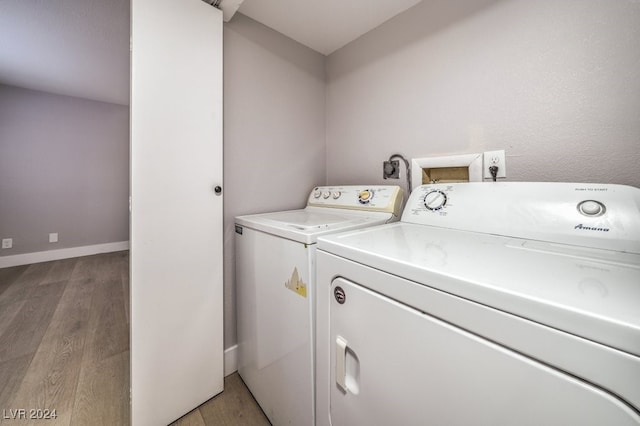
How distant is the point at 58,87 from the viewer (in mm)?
3221

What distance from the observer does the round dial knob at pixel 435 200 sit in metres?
1.07

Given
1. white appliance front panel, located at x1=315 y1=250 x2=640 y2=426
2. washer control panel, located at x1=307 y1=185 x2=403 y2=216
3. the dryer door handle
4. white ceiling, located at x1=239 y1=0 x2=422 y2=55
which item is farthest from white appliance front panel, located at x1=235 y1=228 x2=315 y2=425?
white ceiling, located at x1=239 y1=0 x2=422 y2=55

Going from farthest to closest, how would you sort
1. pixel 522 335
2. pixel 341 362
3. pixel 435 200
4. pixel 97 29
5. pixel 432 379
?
pixel 97 29
pixel 435 200
pixel 341 362
pixel 432 379
pixel 522 335

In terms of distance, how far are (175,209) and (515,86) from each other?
166 cm

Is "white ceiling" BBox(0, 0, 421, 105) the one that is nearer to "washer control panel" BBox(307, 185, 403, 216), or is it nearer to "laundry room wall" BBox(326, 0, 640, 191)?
"laundry room wall" BBox(326, 0, 640, 191)

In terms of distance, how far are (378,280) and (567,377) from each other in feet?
→ 1.15

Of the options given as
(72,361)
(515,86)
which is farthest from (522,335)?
(72,361)

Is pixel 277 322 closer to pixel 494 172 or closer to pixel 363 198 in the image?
pixel 363 198

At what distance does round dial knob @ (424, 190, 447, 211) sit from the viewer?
1.07 metres

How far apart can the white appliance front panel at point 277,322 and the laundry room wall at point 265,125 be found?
0.21m

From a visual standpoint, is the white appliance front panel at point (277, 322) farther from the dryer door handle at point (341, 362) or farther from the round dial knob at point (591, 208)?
the round dial knob at point (591, 208)

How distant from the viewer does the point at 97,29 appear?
1.88 metres

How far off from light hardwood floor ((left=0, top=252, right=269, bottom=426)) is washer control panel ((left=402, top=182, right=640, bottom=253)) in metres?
1.33

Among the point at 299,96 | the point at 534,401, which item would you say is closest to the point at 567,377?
the point at 534,401
